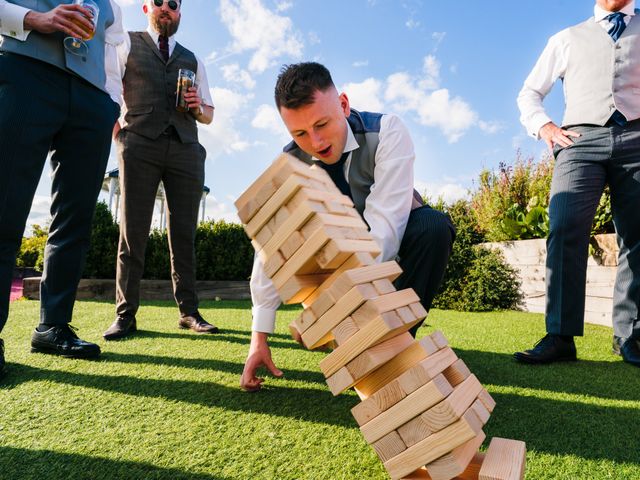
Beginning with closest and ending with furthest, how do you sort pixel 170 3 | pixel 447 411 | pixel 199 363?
1. pixel 447 411
2. pixel 199 363
3. pixel 170 3

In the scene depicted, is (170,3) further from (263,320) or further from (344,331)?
(344,331)

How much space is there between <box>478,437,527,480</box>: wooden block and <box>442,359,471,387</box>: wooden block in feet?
0.57

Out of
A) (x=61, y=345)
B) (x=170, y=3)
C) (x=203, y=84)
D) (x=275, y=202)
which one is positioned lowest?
(x=61, y=345)

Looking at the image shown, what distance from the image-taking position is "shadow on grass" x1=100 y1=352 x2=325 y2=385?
1.94m

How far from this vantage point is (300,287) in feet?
3.60

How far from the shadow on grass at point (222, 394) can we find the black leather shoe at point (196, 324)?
1012mm

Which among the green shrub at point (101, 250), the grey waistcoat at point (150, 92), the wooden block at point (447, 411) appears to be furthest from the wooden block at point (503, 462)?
the green shrub at point (101, 250)

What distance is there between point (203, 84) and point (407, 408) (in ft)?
9.94

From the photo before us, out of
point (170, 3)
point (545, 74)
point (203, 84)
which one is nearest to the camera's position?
point (545, 74)

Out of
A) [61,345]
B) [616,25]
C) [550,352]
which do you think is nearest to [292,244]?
[61,345]

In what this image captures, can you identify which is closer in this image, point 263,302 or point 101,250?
point 263,302

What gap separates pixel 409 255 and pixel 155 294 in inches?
158

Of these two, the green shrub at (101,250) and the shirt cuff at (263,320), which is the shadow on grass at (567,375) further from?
the green shrub at (101,250)

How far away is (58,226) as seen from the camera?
2.17m
